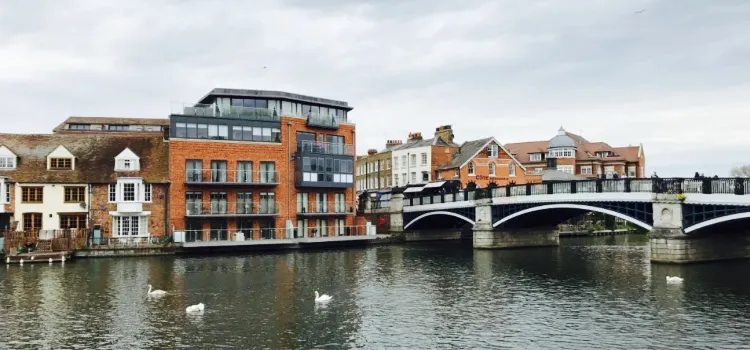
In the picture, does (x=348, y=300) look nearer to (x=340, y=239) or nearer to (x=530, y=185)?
(x=530, y=185)

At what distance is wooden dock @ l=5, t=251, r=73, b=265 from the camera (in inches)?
1932

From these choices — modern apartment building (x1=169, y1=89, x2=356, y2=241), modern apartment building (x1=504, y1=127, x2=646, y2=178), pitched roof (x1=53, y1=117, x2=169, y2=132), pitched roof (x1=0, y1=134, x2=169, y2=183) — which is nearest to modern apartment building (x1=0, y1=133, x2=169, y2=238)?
pitched roof (x1=0, y1=134, x2=169, y2=183)

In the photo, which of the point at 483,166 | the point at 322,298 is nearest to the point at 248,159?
the point at 322,298

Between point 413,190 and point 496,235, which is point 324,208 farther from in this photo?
point 496,235

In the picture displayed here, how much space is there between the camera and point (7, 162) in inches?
2267

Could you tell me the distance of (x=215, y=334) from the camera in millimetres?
24875

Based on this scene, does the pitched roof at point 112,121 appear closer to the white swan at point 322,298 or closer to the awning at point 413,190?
the awning at point 413,190

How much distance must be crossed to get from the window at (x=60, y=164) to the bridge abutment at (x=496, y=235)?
123 ft

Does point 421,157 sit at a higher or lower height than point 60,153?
higher

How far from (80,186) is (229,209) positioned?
13006 millimetres

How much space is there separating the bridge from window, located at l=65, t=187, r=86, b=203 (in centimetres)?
3444

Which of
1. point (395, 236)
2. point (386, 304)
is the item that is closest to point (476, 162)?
point (395, 236)

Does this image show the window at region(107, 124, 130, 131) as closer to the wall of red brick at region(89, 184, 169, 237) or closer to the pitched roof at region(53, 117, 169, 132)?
the pitched roof at region(53, 117, 169, 132)

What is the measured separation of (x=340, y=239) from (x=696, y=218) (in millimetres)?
33367
